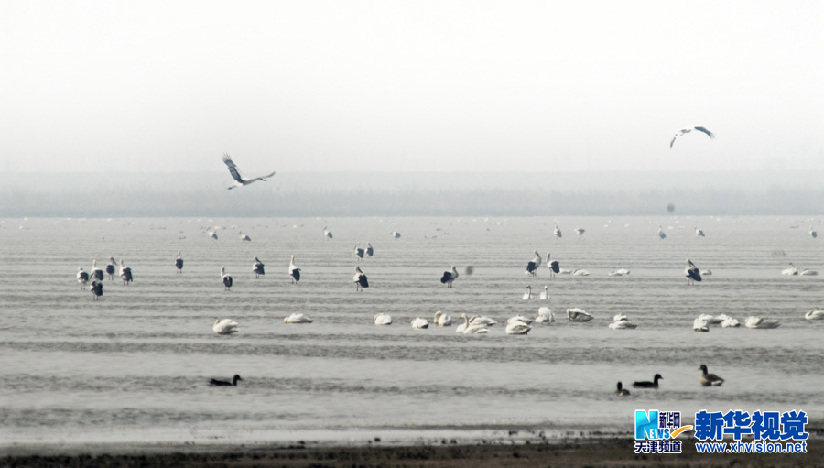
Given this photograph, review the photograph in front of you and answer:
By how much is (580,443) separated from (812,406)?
7.35 m

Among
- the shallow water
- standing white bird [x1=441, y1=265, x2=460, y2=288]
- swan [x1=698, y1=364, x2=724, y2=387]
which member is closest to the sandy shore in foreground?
the shallow water

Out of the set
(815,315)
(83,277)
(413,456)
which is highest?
(83,277)

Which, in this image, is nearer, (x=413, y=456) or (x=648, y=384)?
(x=413, y=456)

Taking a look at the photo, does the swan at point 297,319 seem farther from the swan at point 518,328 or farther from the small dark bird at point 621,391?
the small dark bird at point 621,391

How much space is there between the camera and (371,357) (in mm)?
37125

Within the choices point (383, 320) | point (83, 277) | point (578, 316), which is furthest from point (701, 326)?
point (83, 277)

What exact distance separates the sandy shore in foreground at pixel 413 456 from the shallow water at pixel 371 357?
137 centimetres

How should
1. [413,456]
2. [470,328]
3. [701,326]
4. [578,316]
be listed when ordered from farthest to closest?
1. [578,316]
2. [701,326]
3. [470,328]
4. [413,456]

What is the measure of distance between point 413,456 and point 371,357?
565 inches

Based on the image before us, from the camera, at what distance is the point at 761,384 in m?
31.4

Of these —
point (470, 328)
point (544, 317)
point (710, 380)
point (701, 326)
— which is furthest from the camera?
point (544, 317)

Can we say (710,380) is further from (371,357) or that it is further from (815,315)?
(815,315)

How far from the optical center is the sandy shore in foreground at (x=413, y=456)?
22406mm

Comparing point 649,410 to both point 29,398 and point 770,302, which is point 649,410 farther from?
point 770,302
